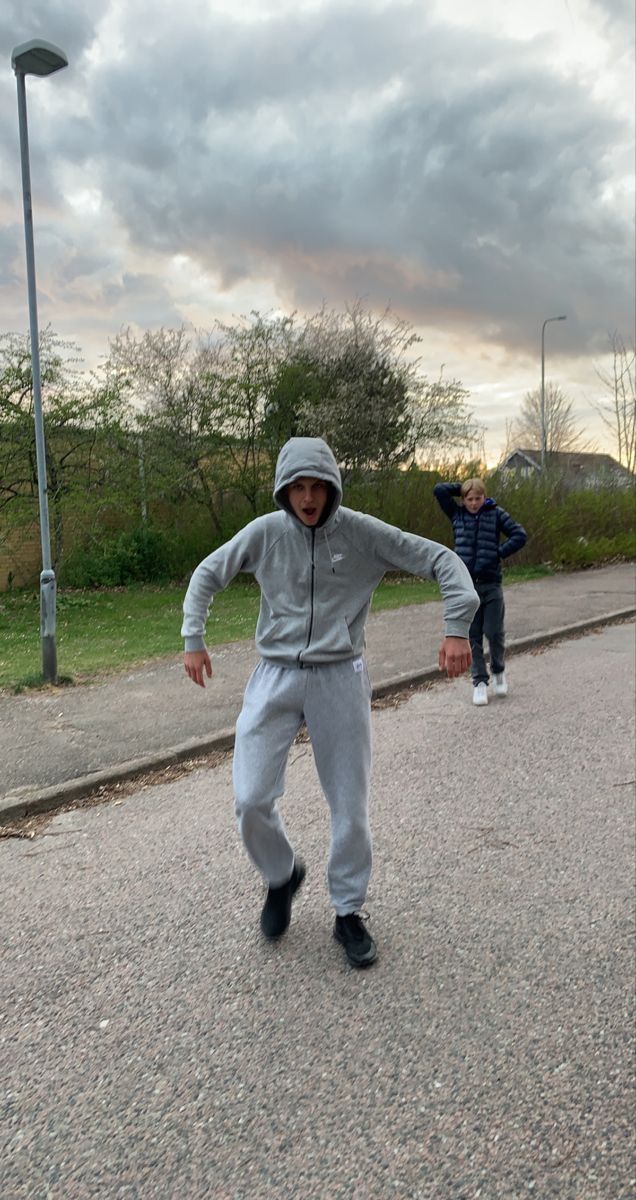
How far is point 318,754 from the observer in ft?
10.3

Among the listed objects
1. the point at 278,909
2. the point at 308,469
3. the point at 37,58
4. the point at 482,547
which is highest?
the point at 37,58

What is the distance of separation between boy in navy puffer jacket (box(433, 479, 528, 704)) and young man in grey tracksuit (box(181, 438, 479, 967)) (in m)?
4.11

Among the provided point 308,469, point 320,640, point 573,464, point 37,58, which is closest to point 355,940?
point 320,640

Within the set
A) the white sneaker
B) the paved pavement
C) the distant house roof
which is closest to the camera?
the paved pavement

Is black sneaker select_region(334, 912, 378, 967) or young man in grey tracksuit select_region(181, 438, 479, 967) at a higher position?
young man in grey tracksuit select_region(181, 438, 479, 967)

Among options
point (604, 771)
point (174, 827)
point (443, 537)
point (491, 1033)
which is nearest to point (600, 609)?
point (443, 537)

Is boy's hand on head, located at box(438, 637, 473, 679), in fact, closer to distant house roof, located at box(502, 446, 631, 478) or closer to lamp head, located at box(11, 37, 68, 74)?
lamp head, located at box(11, 37, 68, 74)

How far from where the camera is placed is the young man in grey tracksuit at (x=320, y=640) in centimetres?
307

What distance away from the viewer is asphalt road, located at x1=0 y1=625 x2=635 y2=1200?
2.16 m

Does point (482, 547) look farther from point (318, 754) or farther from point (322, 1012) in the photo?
point (322, 1012)

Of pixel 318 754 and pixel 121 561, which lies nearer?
pixel 318 754

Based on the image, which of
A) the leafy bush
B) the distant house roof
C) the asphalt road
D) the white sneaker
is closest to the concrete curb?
the asphalt road

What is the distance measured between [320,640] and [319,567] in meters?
0.27

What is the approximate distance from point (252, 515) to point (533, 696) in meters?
12.1
